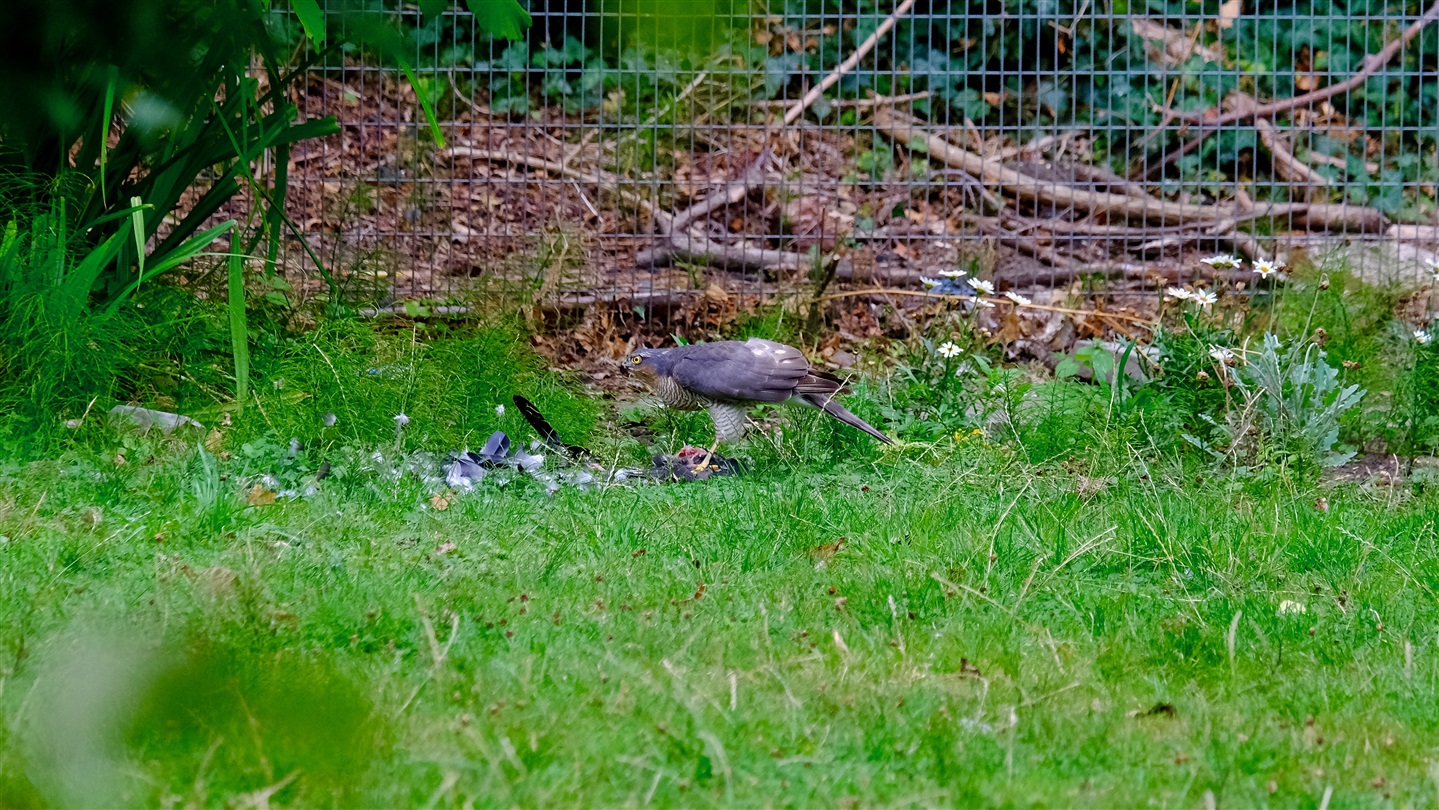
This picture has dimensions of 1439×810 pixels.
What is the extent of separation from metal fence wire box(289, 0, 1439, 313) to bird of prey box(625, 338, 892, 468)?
1.79m

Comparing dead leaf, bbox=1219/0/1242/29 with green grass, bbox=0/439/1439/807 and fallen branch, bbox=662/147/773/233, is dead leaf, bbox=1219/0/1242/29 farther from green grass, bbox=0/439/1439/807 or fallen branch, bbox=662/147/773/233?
green grass, bbox=0/439/1439/807

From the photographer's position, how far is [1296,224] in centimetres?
809

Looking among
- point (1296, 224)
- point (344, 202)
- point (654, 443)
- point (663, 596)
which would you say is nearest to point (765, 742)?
point (663, 596)

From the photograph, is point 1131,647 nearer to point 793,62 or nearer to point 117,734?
point 117,734

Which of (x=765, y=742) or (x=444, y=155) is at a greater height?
(x=444, y=155)

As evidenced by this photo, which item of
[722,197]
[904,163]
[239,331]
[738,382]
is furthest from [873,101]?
[239,331]

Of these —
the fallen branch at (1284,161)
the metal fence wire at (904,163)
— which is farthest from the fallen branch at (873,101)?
the fallen branch at (1284,161)

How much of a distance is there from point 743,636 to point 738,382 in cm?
191

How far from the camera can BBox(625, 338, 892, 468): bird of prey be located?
184 inches

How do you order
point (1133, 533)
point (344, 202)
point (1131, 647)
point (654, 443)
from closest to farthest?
point (1131, 647) → point (1133, 533) → point (654, 443) → point (344, 202)

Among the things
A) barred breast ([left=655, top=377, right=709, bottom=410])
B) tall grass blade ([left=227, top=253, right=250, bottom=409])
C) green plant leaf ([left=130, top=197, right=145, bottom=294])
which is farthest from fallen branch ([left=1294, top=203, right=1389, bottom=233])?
green plant leaf ([left=130, top=197, right=145, bottom=294])

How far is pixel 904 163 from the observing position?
8.82 meters

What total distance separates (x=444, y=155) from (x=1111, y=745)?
21.0ft

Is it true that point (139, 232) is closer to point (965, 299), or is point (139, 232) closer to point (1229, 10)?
point (965, 299)
